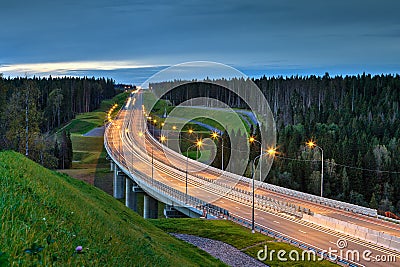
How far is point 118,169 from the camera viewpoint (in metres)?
95.2

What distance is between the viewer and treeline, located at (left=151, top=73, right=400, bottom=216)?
3300 inches

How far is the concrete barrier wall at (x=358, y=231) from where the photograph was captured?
129ft

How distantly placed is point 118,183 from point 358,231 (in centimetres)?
6183

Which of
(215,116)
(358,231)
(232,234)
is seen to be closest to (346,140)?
(215,116)

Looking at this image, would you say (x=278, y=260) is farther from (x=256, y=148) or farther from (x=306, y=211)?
(x=256, y=148)

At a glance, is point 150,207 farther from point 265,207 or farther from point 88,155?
point 88,155

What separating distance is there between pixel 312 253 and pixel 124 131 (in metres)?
117

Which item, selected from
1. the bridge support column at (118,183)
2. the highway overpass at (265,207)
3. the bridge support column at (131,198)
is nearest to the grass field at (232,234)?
the highway overpass at (265,207)

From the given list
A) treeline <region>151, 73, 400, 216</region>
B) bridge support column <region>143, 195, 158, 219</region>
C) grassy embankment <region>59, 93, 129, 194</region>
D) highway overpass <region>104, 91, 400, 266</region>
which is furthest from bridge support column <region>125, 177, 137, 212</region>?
treeline <region>151, 73, 400, 216</region>

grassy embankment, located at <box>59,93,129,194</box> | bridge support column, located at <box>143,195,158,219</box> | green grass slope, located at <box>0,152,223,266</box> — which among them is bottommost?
bridge support column, located at <box>143,195,158,219</box>

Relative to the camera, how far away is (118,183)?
96.7m

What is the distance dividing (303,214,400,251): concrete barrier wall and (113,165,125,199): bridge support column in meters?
51.3

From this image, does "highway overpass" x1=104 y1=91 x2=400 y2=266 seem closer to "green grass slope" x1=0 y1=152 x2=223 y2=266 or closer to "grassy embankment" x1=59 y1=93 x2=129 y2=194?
"grassy embankment" x1=59 y1=93 x2=129 y2=194

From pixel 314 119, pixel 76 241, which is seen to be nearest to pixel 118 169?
pixel 314 119
